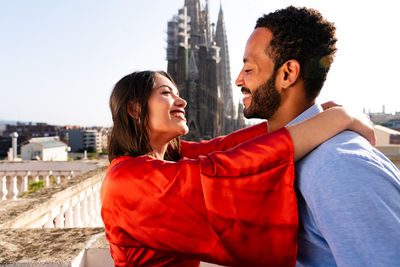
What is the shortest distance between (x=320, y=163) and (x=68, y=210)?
3.29 meters

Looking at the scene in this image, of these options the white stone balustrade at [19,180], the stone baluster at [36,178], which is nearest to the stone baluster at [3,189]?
the white stone balustrade at [19,180]

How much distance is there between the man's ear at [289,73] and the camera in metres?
1.38

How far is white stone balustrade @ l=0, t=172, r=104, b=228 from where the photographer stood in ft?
8.95

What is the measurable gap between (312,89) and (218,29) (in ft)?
224

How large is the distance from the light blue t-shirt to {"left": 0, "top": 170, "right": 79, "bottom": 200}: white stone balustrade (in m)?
5.52

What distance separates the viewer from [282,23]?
55.4 inches

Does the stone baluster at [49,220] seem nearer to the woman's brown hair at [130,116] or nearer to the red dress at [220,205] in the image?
the woman's brown hair at [130,116]

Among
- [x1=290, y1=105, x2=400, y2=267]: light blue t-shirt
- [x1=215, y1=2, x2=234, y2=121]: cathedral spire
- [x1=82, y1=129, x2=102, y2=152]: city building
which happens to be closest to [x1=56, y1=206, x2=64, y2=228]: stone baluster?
[x1=290, y1=105, x2=400, y2=267]: light blue t-shirt

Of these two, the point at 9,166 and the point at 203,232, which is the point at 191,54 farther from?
the point at 203,232

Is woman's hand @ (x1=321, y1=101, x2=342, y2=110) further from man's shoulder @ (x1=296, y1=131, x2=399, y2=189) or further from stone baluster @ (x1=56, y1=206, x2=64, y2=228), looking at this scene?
stone baluster @ (x1=56, y1=206, x2=64, y2=228)

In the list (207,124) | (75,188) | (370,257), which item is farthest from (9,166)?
(207,124)

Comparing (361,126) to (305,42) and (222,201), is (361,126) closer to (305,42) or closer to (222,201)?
(305,42)

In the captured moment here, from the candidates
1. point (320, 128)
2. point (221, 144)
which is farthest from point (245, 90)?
point (221, 144)

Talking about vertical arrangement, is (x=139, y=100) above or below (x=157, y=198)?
above
